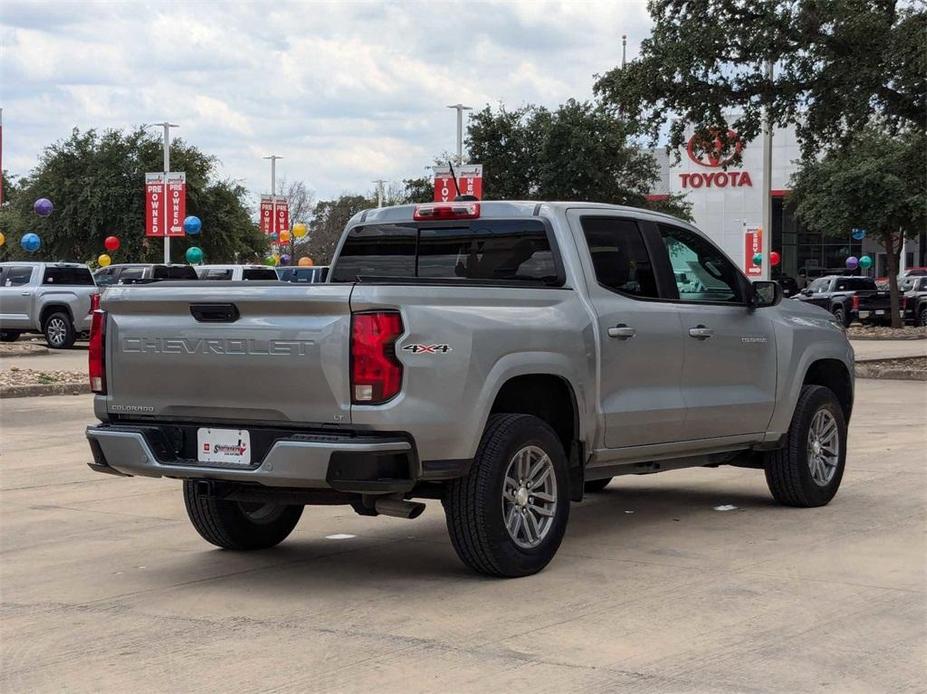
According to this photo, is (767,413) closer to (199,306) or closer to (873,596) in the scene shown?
(873,596)

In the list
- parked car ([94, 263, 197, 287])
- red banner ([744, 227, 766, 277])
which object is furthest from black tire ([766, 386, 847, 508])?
red banner ([744, 227, 766, 277])

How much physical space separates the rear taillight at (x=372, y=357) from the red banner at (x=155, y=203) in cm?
4004

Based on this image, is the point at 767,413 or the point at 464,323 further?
the point at 767,413

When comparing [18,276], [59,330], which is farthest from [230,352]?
[18,276]

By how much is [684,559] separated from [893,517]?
2.13m

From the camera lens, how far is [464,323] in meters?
6.82

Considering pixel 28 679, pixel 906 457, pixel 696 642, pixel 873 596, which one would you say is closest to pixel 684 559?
pixel 873 596

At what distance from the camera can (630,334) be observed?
7965 millimetres

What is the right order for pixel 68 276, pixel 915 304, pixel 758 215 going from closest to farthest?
pixel 68 276 → pixel 915 304 → pixel 758 215

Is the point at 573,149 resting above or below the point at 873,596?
above

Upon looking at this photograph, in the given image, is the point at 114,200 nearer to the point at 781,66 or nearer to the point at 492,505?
the point at 781,66

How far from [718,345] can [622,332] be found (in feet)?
3.58

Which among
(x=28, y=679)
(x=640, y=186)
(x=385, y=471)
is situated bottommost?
(x=28, y=679)

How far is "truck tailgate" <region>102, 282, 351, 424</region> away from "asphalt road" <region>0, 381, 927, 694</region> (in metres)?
0.94
